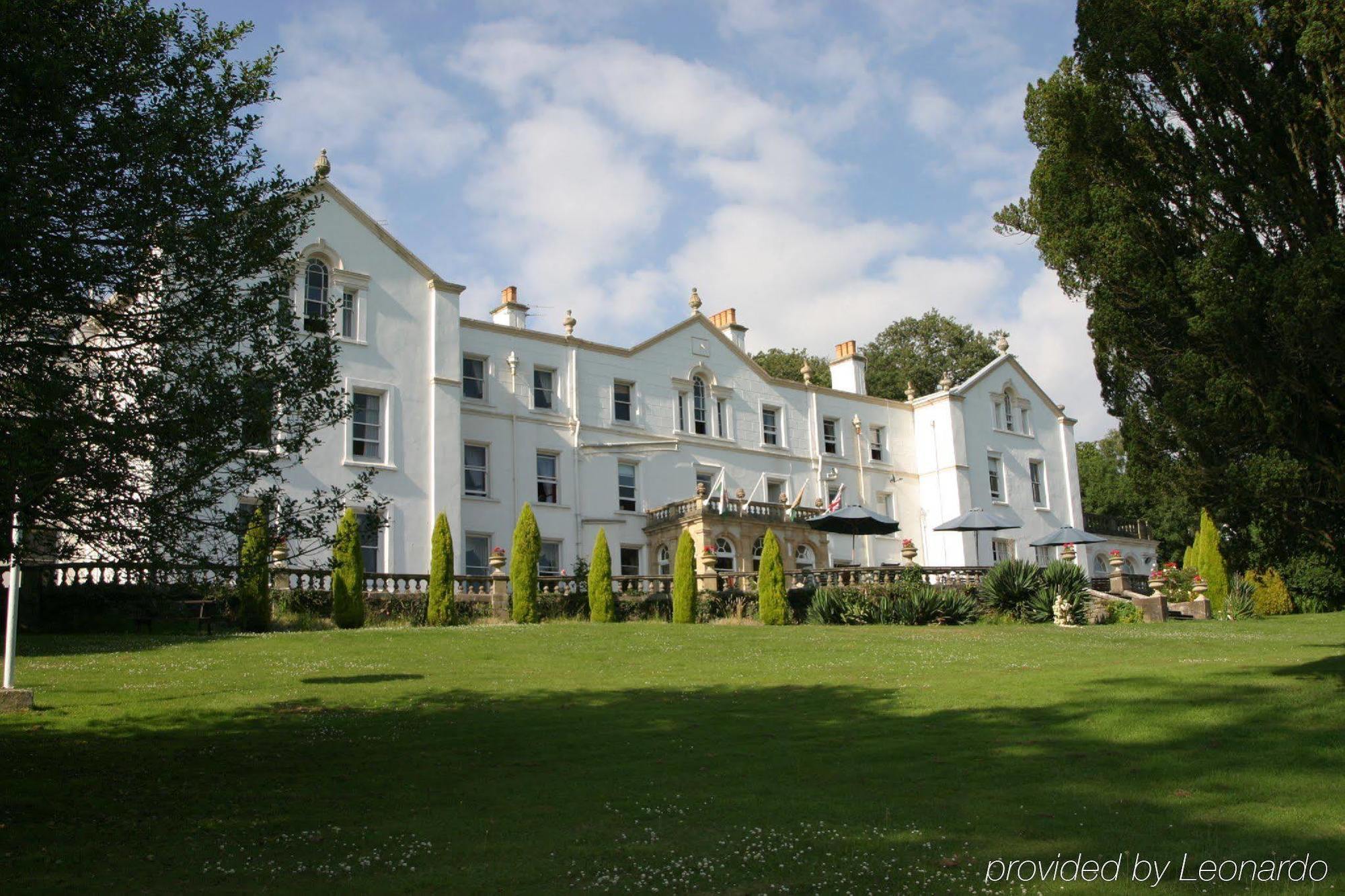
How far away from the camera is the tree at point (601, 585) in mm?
28203

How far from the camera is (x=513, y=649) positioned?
1964 cm

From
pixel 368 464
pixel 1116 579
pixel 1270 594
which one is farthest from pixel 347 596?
pixel 1270 594

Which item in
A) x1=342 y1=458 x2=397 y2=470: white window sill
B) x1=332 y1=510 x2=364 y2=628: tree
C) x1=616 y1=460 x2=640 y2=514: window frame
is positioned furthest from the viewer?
x1=616 y1=460 x2=640 y2=514: window frame

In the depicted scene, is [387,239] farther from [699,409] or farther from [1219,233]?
[1219,233]

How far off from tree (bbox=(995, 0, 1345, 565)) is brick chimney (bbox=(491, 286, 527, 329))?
25.9 meters

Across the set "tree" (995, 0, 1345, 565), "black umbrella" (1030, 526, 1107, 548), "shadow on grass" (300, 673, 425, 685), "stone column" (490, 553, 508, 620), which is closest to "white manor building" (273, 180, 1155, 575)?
"stone column" (490, 553, 508, 620)

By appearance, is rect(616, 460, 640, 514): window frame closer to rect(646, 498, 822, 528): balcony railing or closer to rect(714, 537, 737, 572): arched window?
rect(646, 498, 822, 528): balcony railing

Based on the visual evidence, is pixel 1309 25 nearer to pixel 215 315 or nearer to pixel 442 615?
pixel 215 315

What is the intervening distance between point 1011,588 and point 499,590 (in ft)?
41.5

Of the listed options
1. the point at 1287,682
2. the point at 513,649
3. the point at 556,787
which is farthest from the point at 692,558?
the point at 556,787

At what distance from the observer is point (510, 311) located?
38500 mm

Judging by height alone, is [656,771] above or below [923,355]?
below

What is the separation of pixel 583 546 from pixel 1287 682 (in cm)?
2436

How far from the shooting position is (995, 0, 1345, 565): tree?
1222 cm
